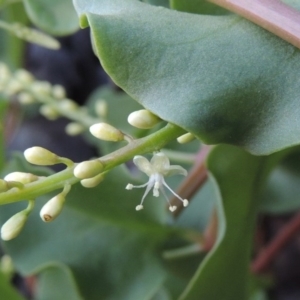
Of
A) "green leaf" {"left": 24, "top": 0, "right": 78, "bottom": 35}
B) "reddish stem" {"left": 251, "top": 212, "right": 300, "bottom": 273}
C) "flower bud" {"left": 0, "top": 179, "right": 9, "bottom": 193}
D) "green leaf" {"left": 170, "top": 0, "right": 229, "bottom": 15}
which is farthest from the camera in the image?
"reddish stem" {"left": 251, "top": 212, "right": 300, "bottom": 273}

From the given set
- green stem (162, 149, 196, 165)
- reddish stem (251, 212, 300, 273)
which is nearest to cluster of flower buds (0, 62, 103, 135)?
green stem (162, 149, 196, 165)

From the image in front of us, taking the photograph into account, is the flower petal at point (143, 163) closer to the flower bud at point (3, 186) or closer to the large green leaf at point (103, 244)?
the flower bud at point (3, 186)

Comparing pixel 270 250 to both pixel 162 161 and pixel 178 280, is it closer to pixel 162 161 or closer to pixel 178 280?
pixel 178 280

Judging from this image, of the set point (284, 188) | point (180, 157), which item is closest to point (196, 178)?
point (180, 157)

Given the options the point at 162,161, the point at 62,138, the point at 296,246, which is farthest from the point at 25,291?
the point at 162,161

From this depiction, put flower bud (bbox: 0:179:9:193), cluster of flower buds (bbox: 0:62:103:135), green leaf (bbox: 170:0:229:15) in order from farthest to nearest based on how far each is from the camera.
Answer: cluster of flower buds (bbox: 0:62:103:135), green leaf (bbox: 170:0:229:15), flower bud (bbox: 0:179:9:193)

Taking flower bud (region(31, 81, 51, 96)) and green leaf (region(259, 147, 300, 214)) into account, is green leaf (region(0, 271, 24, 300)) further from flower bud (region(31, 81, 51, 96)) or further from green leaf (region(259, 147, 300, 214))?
green leaf (region(259, 147, 300, 214))
